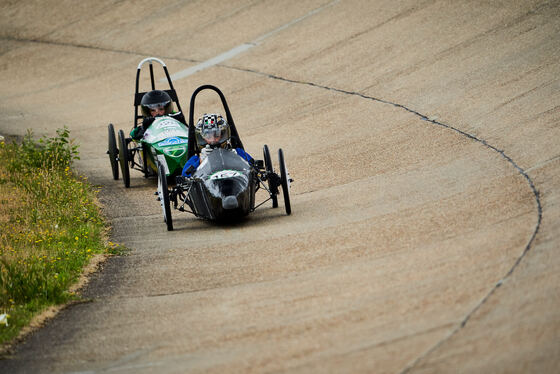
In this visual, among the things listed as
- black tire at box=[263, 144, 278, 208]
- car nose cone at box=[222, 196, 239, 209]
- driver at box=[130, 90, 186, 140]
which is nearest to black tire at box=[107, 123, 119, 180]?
driver at box=[130, 90, 186, 140]

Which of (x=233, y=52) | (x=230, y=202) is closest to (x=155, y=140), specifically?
(x=230, y=202)

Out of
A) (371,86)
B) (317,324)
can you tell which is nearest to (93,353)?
(317,324)

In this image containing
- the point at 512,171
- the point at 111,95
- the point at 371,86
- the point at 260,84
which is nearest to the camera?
the point at 512,171

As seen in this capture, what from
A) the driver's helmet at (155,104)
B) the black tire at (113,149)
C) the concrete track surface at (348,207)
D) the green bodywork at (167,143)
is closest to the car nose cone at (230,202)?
the concrete track surface at (348,207)

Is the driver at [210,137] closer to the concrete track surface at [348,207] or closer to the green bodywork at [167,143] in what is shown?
the concrete track surface at [348,207]

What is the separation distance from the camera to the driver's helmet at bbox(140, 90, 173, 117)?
16.0 meters

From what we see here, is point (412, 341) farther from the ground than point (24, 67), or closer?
closer

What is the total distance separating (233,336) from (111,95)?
769 inches

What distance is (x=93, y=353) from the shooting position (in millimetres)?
7406

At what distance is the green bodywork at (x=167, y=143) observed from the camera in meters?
14.6

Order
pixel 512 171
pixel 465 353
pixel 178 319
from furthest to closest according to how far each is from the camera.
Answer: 1. pixel 512 171
2. pixel 178 319
3. pixel 465 353

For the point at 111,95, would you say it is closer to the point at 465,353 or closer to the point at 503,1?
the point at 503,1

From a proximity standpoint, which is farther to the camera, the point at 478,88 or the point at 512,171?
the point at 478,88

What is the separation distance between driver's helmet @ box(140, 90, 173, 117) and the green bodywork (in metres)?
0.39
